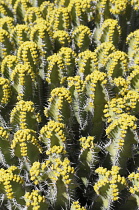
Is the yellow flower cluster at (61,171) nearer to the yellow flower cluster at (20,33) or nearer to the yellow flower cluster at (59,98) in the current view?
the yellow flower cluster at (59,98)

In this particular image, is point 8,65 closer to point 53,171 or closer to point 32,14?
point 32,14

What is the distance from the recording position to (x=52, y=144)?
266cm

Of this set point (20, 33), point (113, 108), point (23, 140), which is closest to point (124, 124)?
point (113, 108)

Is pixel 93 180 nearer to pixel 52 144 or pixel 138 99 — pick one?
pixel 52 144

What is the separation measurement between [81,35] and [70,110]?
980 millimetres

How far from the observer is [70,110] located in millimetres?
2885

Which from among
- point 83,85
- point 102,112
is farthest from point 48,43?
point 102,112

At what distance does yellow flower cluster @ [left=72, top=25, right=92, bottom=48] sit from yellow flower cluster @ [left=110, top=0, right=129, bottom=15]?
0.47 m

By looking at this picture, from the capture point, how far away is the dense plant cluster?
253 cm

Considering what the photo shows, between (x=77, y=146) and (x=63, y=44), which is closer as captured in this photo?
(x=77, y=146)

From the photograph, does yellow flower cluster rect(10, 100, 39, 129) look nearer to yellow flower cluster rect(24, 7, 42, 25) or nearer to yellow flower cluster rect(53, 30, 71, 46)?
yellow flower cluster rect(53, 30, 71, 46)

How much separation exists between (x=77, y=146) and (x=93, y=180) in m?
0.35

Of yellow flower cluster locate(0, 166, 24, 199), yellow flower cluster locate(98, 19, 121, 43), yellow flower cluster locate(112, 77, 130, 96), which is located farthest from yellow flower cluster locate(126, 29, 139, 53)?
yellow flower cluster locate(0, 166, 24, 199)

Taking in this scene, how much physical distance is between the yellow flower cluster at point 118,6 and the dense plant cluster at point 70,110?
0.04 feet
